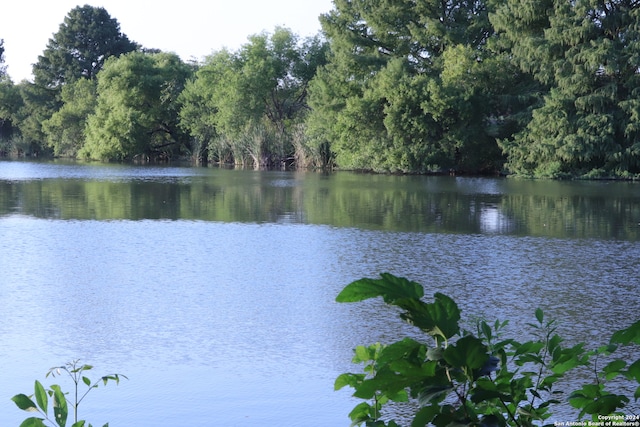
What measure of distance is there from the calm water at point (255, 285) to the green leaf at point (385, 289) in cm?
353

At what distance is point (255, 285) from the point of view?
364 inches

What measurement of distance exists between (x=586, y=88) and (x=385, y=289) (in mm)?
32603

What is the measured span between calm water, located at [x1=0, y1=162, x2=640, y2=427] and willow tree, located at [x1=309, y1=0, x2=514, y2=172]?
655 inches

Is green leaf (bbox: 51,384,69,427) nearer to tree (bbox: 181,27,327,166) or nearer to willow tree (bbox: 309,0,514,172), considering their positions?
willow tree (bbox: 309,0,514,172)

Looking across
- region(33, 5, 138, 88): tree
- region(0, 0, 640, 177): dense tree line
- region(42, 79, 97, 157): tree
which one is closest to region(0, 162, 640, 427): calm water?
region(0, 0, 640, 177): dense tree line

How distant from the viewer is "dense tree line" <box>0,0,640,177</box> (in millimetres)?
32219

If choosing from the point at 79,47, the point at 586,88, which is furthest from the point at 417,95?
the point at 79,47

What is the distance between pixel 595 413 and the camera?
1646 millimetres

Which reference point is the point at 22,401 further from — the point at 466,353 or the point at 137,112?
the point at 137,112

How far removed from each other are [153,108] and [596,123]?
3199 cm

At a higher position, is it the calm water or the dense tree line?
the dense tree line

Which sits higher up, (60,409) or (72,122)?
(72,122)

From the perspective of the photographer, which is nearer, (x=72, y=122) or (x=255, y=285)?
(x=255, y=285)

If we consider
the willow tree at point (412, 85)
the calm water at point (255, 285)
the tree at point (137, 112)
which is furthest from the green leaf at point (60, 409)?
the tree at point (137, 112)
